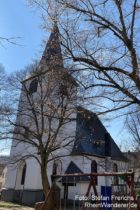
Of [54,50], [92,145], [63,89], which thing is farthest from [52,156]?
[54,50]

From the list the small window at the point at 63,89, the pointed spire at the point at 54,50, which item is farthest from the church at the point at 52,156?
the pointed spire at the point at 54,50

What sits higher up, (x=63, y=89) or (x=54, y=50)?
(x=54, y=50)

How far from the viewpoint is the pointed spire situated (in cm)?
1159

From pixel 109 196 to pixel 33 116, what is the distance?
17.0m

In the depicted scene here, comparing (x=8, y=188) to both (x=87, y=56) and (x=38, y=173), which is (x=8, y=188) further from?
(x=87, y=56)

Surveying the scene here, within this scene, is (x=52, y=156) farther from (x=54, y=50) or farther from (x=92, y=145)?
(x=54, y=50)

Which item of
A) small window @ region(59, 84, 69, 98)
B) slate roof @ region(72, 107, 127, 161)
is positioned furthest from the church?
small window @ region(59, 84, 69, 98)

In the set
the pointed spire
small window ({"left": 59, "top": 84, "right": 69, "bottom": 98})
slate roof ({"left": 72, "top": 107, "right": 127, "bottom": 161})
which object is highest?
slate roof ({"left": 72, "top": 107, "right": 127, "bottom": 161})

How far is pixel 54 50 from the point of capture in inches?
477

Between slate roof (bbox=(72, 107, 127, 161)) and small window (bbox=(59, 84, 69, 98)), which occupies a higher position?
slate roof (bbox=(72, 107, 127, 161))

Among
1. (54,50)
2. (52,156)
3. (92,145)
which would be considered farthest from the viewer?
(92,145)

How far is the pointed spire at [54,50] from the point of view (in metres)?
11.6

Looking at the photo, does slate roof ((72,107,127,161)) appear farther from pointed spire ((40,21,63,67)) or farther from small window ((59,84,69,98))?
pointed spire ((40,21,63,67))

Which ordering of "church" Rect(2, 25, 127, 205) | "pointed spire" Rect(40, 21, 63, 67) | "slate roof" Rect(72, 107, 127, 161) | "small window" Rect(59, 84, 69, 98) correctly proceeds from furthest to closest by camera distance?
"slate roof" Rect(72, 107, 127, 161)
"church" Rect(2, 25, 127, 205)
"small window" Rect(59, 84, 69, 98)
"pointed spire" Rect(40, 21, 63, 67)
